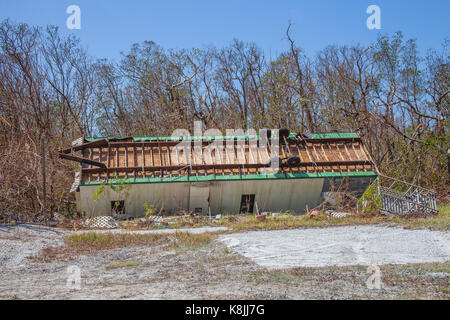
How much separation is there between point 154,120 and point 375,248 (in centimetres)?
2469

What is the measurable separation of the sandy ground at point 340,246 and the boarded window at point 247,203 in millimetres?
4896

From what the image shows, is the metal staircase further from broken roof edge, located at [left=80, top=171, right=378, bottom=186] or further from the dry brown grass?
the dry brown grass

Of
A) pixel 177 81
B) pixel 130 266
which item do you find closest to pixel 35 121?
pixel 177 81

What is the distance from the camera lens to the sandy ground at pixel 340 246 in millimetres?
8172

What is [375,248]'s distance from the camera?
9.49 m

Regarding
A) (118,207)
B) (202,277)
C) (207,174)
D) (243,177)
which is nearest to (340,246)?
(202,277)

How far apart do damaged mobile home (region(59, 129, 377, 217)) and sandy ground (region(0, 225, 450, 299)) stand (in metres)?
6.34

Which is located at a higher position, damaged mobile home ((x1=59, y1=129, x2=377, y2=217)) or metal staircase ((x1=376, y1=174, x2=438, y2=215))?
damaged mobile home ((x1=59, y1=129, x2=377, y2=217))

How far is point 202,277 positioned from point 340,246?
13.9ft

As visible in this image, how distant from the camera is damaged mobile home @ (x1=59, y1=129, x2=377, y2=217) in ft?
55.0

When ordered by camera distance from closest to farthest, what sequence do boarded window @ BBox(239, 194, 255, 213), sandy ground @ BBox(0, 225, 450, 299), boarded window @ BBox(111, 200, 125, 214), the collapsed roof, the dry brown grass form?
sandy ground @ BBox(0, 225, 450, 299)
the dry brown grass
boarded window @ BBox(111, 200, 125, 214)
the collapsed roof
boarded window @ BBox(239, 194, 255, 213)

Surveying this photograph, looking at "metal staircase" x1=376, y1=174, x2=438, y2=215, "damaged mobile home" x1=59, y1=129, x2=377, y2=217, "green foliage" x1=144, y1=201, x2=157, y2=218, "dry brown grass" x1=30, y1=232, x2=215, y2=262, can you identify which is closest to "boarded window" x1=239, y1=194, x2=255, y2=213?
"damaged mobile home" x1=59, y1=129, x2=377, y2=217

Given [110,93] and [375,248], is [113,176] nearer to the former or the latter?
[375,248]

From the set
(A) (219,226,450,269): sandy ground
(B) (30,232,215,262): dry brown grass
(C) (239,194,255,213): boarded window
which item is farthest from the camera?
(C) (239,194,255,213): boarded window
